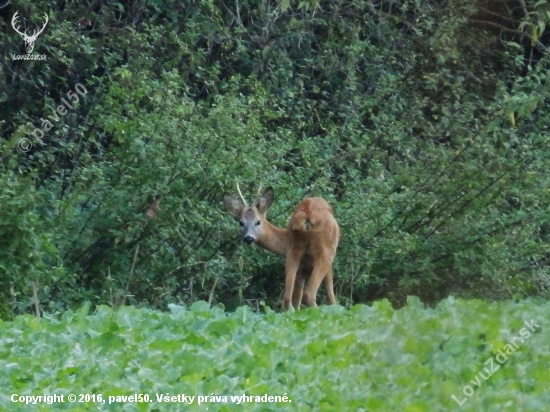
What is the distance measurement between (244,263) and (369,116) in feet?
15.9

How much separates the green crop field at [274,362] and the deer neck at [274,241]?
362 centimetres

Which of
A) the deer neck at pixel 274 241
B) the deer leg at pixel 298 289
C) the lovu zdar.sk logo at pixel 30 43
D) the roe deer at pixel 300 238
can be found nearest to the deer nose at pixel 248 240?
the roe deer at pixel 300 238

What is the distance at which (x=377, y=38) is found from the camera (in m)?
19.4

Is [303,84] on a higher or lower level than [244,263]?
higher

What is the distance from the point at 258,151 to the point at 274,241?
3.25ft

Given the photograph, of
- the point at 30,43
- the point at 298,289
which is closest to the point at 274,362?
the point at 298,289

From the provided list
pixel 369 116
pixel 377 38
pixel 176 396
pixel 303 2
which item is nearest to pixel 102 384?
pixel 176 396

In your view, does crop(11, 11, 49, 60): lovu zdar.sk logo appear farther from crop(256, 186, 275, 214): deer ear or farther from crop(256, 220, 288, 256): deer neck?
crop(256, 220, 288, 256): deer neck

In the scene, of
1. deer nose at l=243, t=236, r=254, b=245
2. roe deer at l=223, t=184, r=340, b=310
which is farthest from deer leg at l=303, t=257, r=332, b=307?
deer nose at l=243, t=236, r=254, b=245

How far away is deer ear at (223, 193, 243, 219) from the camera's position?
1363cm

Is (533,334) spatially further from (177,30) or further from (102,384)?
(177,30)

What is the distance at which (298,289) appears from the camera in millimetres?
13594

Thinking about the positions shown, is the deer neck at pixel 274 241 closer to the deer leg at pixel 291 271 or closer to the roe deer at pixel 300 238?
the roe deer at pixel 300 238

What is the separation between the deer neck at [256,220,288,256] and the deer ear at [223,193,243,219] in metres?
0.31
